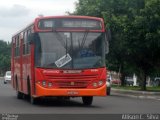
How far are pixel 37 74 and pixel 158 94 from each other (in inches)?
648

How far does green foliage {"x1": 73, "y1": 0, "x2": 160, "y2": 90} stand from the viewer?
3697cm

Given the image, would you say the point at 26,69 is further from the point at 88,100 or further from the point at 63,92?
the point at 63,92

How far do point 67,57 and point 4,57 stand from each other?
433 feet

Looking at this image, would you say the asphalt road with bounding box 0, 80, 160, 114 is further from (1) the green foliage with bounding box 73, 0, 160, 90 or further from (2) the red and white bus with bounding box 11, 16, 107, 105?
(1) the green foliage with bounding box 73, 0, 160, 90

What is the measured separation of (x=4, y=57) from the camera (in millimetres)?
152750

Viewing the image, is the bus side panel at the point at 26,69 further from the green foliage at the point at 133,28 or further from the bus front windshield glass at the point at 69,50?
the green foliage at the point at 133,28

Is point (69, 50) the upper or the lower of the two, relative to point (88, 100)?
upper

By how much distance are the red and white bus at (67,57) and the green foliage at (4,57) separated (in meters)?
116

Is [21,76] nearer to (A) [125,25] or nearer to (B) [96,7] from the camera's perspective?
(A) [125,25]

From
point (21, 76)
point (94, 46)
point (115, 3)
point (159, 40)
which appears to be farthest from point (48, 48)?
point (115, 3)

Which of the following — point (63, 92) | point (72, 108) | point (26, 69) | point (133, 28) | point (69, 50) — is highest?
point (133, 28)

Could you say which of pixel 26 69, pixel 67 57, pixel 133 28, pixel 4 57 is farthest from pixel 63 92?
pixel 4 57

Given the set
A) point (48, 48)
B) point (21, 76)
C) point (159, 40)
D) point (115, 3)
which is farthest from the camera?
point (115, 3)

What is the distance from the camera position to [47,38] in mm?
22391
